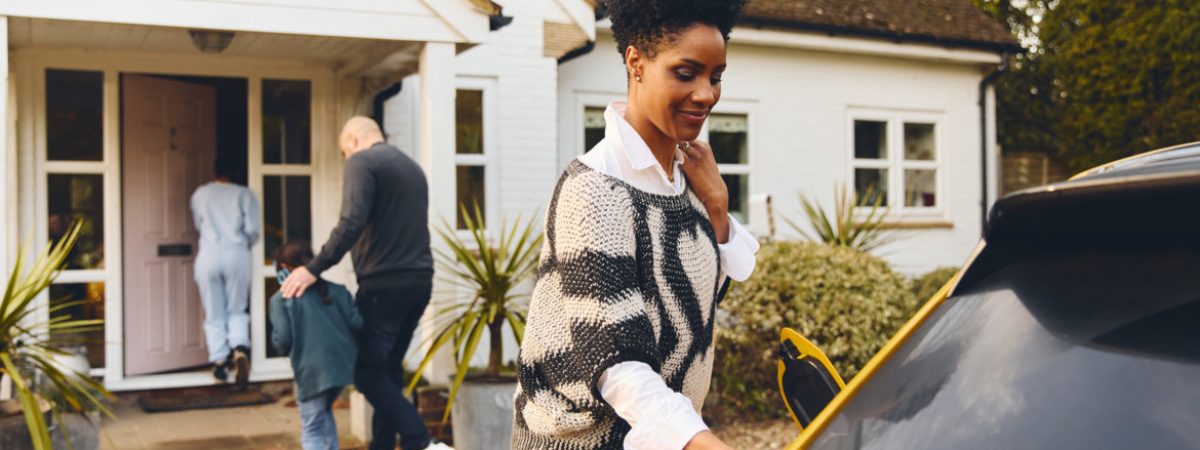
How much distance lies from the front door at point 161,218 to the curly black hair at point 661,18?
6.79m

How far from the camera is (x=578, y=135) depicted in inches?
406

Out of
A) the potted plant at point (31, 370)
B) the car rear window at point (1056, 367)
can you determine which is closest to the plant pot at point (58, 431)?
the potted plant at point (31, 370)

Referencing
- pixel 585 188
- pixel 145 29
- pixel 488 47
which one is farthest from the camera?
pixel 488 47

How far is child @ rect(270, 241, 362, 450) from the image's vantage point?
5.55 metres

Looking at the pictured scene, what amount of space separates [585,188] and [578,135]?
27.6 ft

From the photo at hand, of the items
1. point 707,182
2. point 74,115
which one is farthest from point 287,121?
point 707,182

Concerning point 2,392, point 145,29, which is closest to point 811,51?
point 145,29

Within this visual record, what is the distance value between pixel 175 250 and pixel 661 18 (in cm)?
716

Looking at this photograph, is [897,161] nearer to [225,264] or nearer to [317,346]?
[225,264]

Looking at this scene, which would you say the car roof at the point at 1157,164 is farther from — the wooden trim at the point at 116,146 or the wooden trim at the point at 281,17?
the wooden trim at the point at 116,146

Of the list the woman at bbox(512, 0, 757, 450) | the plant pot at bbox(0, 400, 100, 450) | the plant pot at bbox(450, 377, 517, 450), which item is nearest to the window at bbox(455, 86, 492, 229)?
the plant pot at bbox(450, 377, 517, 450)

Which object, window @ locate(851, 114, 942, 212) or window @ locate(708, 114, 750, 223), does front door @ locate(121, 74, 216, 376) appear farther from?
window @ locate(851, 114, 942, 212)

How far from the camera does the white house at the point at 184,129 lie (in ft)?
22.3

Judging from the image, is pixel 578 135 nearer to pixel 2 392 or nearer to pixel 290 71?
pixel 290 71
